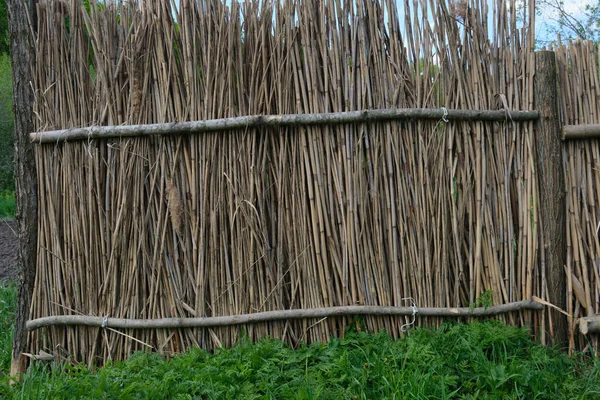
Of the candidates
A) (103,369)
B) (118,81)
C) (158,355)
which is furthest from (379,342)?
(118,81)

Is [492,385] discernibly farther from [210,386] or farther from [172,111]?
[172,111]

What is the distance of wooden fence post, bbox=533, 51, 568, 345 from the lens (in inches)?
119

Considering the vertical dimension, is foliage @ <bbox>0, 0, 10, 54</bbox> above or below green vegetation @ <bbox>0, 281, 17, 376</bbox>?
above

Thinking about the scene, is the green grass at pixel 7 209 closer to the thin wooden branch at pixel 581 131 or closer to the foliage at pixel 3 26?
the foliage at pixel 3 26

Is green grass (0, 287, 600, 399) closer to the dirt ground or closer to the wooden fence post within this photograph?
the wooden fence post

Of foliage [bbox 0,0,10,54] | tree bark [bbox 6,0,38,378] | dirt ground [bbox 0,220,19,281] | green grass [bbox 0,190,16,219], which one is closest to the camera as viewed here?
tree bark [bbox 6,0,38,378]

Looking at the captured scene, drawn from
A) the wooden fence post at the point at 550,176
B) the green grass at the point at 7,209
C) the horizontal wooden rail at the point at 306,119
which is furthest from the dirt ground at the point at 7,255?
the wooden fence post at the point at 550,176

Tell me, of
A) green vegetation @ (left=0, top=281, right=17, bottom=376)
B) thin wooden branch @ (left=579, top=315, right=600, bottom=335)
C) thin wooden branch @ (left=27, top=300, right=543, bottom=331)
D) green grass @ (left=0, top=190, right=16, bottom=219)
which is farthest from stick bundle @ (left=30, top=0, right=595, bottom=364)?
green grass @ (left=0, top=190, right=16, bottom=219)

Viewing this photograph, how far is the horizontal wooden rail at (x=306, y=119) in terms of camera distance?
297cm

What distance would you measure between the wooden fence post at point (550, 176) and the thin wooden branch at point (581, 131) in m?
0.06

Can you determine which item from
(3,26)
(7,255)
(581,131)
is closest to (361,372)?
(581,131)

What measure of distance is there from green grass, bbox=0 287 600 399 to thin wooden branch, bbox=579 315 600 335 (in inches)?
6.8

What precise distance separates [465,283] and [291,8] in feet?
6.16

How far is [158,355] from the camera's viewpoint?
9.95 ft
